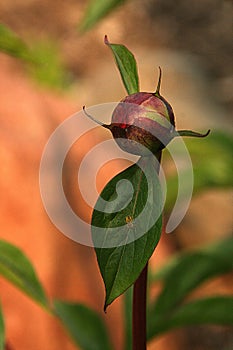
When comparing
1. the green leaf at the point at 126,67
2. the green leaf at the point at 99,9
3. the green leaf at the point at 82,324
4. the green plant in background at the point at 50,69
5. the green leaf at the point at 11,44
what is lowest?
the green leaf at the point at 82,324

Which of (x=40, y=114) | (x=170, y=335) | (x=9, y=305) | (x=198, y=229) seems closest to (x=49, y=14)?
(x=198, y=229)

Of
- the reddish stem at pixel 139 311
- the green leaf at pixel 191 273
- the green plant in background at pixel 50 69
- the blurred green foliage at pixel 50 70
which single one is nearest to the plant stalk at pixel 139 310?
the reddish stem at pixel 139 311

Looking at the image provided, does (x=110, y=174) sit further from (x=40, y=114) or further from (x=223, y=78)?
(x=223, y=78)

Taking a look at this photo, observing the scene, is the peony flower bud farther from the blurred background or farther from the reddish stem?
the blurred background

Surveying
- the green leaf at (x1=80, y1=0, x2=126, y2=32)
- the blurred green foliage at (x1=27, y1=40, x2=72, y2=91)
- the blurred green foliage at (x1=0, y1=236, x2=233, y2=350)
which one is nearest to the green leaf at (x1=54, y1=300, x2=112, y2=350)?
the blurred green foliage at (x1=0, y1=236, x2=233, y2=350)

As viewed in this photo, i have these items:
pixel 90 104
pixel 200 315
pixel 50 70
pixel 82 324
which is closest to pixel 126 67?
pixel 200 315

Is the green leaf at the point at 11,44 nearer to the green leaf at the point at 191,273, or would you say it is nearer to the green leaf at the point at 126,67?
the green leaf at the point at 126,67
